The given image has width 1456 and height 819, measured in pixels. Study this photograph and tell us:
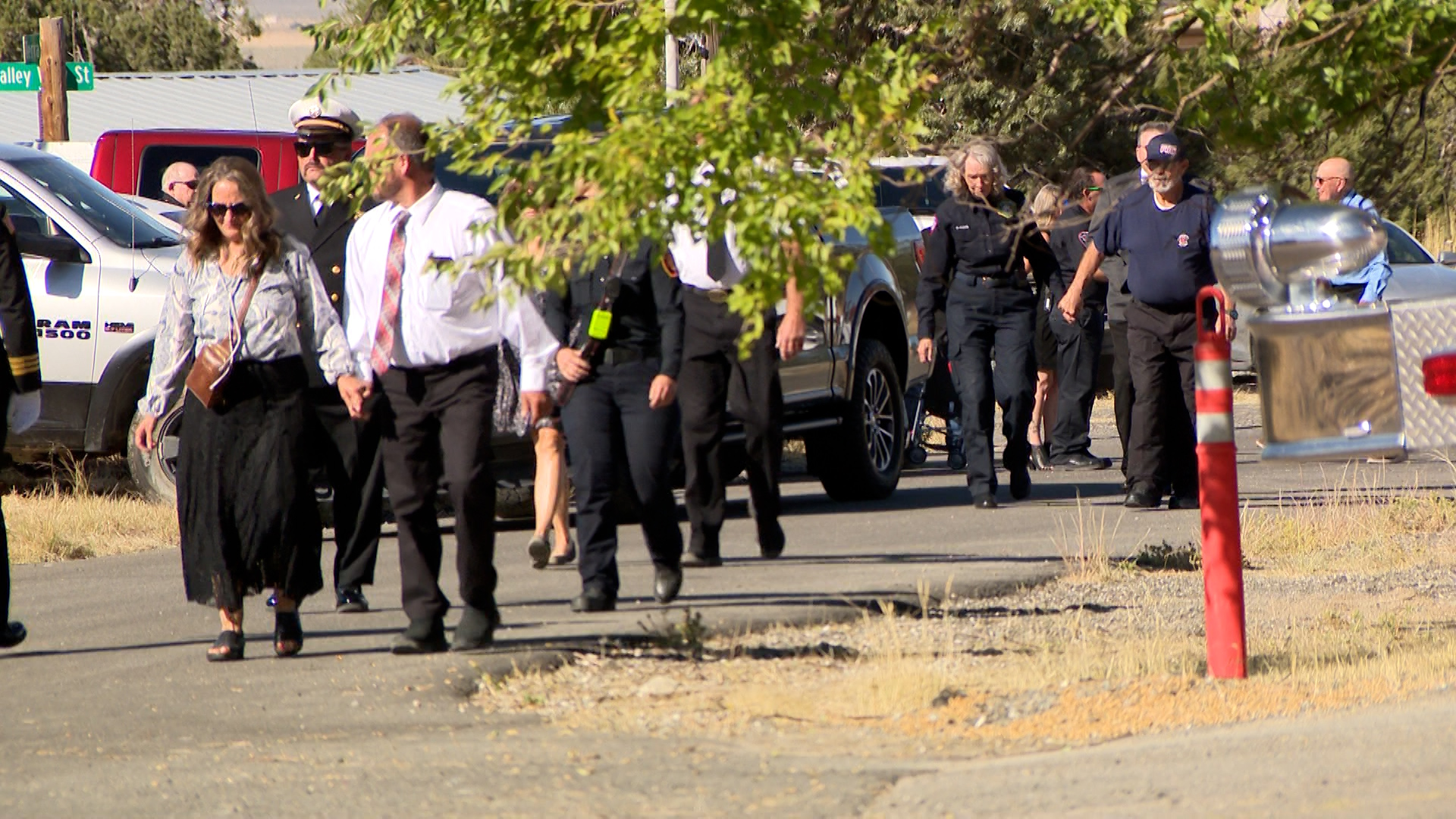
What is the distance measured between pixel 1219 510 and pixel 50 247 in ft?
22.7

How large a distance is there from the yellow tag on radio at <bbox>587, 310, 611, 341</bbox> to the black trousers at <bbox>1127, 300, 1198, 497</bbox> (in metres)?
3.81

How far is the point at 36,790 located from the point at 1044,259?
719 centimetres

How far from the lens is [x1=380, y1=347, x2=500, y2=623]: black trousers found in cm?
705

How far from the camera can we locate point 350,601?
8.28m

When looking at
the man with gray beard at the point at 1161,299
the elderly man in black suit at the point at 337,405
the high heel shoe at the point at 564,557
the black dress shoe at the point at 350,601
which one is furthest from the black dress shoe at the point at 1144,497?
the black dress shoe at the point at 350,601

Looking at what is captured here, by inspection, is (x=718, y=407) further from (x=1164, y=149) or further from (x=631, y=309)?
(x=1164, y=149)

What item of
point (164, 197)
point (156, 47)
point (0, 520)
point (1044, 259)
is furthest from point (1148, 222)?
point (156, 47)

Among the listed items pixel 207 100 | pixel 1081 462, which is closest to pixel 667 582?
pixel 1081 462

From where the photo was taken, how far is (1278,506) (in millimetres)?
11039

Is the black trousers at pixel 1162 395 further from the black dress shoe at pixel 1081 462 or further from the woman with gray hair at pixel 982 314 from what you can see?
the black dress shoe at pixel 1081 462

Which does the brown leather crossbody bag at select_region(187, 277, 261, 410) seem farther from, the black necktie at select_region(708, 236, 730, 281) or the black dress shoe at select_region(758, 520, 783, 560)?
the black dress shoe at select_region(758, 520, 783, 560)

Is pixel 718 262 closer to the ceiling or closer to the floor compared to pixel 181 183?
closer to the floor

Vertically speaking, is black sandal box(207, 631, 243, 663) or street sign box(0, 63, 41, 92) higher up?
street sign box(0, 63, 41, 92)

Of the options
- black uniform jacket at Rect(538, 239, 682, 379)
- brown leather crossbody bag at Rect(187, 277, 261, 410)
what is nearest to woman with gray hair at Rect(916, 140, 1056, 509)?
black uniform jacket at Rect(538, 239, 682, 379)
